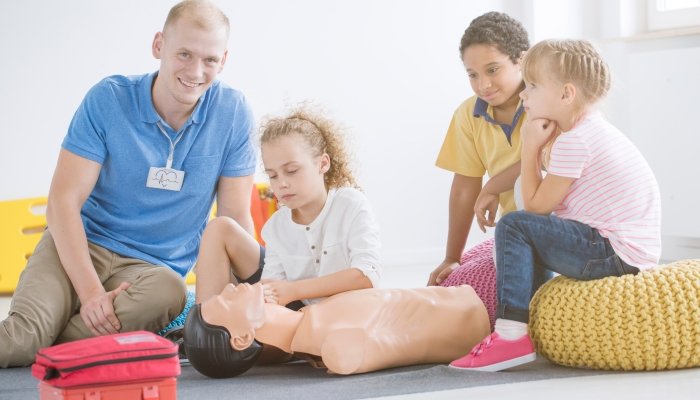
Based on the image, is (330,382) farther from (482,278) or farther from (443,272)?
(443,272)

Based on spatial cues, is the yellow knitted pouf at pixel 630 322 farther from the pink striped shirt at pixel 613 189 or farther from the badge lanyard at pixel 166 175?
the badge lanyard at pixel 166 175

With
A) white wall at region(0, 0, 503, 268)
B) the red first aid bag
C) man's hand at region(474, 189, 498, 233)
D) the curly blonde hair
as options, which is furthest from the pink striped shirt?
white wall at region(0, 0, 503, 268)

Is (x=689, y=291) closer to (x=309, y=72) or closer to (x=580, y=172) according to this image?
(x=580, y=172)

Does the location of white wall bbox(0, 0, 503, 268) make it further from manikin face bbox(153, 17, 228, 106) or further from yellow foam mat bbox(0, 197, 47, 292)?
manikin face bbox(153, 17, 228, 106)

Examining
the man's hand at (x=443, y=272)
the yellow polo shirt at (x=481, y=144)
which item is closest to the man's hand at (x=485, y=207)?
the yellow polo shirt at (x=481, y=144)

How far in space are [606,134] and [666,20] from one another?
2.30 m

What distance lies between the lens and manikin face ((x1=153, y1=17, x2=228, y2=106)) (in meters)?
1.91

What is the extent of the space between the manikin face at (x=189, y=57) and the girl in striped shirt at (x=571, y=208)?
77 cm

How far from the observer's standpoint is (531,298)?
1.69 m

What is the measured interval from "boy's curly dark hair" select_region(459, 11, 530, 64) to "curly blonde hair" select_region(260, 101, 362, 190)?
0.43m

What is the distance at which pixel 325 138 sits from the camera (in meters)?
1.91

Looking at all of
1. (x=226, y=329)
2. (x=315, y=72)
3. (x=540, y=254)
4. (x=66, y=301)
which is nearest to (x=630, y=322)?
(x=540, y=254)

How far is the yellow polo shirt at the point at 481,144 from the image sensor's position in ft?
6.89

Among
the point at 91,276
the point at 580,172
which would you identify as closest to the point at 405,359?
the point at 580,172
